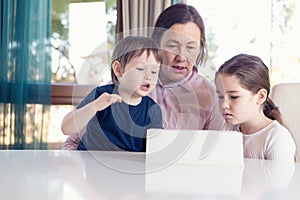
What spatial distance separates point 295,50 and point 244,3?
466 mm

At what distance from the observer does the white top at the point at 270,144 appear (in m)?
1.38

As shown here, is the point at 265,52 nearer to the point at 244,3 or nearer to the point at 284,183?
the point at 244,3

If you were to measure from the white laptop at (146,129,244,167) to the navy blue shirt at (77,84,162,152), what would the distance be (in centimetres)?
37

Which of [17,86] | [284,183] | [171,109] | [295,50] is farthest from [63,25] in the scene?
[284,183]

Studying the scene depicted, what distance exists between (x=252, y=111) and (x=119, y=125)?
0.45 meters

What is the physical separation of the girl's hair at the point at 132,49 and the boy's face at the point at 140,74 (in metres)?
0.01

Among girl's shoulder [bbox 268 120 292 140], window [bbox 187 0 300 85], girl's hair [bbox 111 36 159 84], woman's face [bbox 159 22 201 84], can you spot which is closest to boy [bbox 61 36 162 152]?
girl's hair [bbox 111 36 159 84]

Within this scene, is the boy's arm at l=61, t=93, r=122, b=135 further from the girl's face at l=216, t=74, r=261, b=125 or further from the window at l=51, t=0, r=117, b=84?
the window at l=51, t=0, r=117, b=84

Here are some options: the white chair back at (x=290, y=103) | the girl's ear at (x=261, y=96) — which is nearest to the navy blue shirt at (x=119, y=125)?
the girl's ear at (x=261, y=96)

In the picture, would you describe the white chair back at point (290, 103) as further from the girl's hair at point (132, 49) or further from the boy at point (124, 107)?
the girl's hair at point (132, 49)

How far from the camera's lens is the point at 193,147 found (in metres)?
0.99

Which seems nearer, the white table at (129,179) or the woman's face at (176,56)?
the white table at (129,179)

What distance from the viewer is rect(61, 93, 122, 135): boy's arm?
1.25m

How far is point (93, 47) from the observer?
3.21 metres
